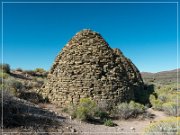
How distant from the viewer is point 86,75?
1430 cm

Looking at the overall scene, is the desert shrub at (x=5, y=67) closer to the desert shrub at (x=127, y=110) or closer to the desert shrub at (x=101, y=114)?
the desert shrub at (x=127, y=110)

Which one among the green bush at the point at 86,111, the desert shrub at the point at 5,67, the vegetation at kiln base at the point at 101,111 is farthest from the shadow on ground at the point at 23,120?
the desert shrub at the point at 5,67

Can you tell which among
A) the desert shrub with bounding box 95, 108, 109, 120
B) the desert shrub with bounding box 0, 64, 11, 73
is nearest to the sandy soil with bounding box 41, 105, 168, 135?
the desert shrub with bounding box 95, 108, 109, 120

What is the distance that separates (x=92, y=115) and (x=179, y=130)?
19.0ft

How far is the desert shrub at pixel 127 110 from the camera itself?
12.8m

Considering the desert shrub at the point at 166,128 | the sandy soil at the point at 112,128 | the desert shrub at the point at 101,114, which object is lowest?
the sandy soil at the point at 112,128

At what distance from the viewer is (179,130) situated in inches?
250

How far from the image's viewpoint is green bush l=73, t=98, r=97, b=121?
11227 millimetres

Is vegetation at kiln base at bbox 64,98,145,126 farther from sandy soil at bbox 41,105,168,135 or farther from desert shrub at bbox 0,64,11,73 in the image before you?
desert shrub at bbox 0,64,11,73

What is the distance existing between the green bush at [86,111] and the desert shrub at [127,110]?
1.37 metres

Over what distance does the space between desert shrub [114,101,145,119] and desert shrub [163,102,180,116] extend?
1561mm

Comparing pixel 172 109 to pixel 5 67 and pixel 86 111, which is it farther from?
pixel 5 67

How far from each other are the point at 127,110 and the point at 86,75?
2896mm

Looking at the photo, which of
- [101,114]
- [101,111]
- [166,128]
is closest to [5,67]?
[101,111]
